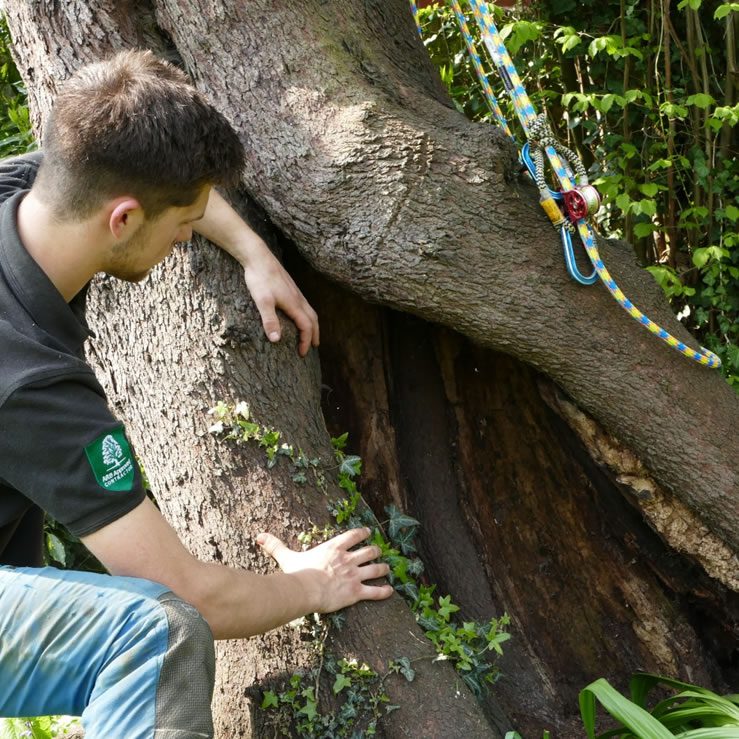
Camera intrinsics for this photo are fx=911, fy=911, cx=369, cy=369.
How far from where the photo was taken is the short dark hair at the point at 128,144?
2031mm

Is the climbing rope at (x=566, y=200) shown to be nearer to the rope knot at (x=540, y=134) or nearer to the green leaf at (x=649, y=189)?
the rope knot at (x=540, y=134)

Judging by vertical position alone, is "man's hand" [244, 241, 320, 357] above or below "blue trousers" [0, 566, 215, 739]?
above

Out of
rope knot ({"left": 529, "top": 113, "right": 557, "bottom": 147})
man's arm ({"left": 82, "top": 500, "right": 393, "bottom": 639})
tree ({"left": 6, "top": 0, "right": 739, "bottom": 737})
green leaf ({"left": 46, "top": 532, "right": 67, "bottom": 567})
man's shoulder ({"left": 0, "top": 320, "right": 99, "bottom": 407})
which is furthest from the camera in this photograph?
green leaf ({"left": 46, "top": 532, "right": 67, "bottom": 567})

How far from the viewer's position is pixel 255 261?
2732 millimetres

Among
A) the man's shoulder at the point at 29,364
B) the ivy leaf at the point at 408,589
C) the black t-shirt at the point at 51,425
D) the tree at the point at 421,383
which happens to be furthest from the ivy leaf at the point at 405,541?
the man's shoulder at the point at 29,364

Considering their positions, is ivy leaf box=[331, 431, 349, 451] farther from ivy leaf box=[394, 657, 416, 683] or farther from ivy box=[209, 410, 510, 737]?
ivy leaf box=[394, 657, 416, 683]

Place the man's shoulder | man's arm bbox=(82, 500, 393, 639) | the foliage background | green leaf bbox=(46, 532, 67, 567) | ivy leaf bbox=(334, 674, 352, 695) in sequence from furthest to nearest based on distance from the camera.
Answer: the foliage background → green leaf bbox=(46, 532, 67, 567) → ivy leaf bbox=(334, 674, 352, 695) → man's arm bbox=(82, 500, 393, 639) → the man's shoulder

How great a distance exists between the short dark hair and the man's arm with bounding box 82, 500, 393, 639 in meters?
0.71

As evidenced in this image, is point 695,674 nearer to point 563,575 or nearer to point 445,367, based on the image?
point 563,575

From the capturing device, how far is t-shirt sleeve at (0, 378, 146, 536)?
1.84m

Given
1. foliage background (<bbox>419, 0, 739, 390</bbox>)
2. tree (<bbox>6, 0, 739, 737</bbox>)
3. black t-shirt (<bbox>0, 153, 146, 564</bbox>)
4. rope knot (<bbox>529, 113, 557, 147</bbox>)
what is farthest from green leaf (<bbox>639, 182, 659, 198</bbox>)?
black t-shirt (<bbox>0, 153, 146, 564</bbox>)

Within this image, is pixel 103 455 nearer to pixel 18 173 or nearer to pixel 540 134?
pixel 18 173

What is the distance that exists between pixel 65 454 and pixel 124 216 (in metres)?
0.58

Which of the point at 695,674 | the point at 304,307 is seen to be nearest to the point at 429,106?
the point at 304,307
